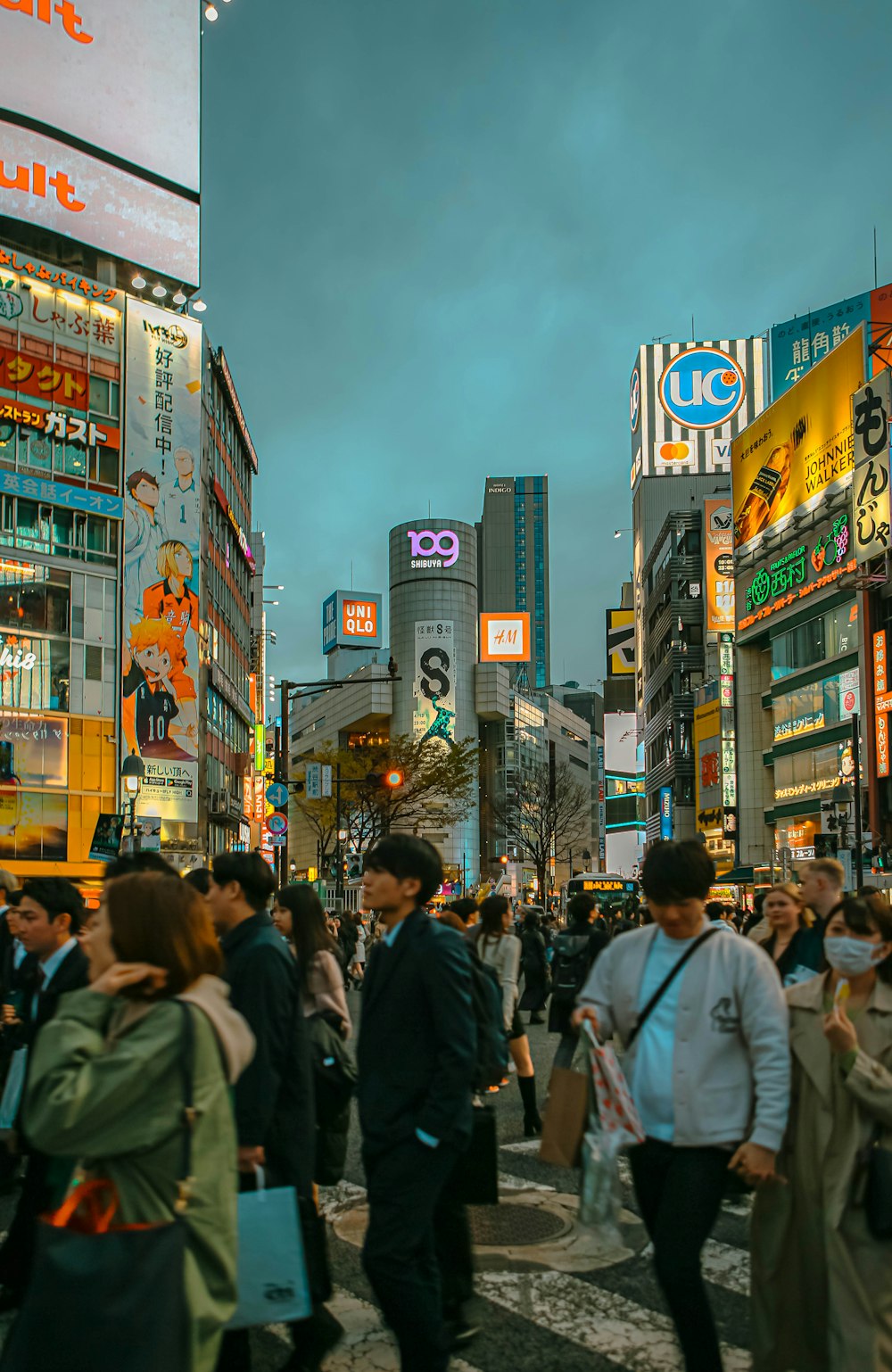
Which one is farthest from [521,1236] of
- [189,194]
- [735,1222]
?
[189,194]

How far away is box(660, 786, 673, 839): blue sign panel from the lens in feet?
263

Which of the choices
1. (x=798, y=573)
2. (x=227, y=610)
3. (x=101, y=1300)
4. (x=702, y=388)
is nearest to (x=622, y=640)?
(x=702, y=388)

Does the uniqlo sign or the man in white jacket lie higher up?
the uniqlo sign

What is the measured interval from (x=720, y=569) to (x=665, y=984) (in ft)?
232

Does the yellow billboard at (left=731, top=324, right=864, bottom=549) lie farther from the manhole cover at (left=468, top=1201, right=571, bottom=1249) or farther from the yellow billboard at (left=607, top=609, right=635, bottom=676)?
the manhole cover at (left=468, top=1201, right=571, bottom=1249)

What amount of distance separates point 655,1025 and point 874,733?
44.8 metres

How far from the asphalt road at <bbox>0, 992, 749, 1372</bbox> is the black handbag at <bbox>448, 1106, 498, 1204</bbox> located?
50 centimetres

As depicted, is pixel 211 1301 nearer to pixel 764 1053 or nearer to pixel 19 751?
pixel 764 1053

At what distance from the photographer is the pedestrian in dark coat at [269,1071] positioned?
13.9ft

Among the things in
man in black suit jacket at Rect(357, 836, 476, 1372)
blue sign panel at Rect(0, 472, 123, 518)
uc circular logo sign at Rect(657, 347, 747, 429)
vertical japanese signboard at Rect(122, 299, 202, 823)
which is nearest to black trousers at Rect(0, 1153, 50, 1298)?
man in black suit jacket at Rect(357, 836, 476, 1372)

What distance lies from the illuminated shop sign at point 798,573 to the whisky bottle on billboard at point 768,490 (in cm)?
243

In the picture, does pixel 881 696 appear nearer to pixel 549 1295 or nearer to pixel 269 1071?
pixel 549 1295

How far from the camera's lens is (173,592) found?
49.6 m

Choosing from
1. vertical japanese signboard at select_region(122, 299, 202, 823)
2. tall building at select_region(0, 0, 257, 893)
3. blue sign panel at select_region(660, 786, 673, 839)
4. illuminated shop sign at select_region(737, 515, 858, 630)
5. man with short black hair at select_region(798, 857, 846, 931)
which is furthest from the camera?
blue sign panel at select_region(660, 786, 673, 839)
